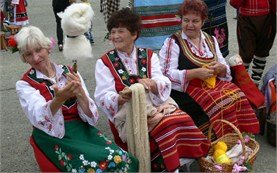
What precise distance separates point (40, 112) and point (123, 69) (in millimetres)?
678

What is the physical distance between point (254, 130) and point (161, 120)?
909 mm

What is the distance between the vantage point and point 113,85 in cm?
282

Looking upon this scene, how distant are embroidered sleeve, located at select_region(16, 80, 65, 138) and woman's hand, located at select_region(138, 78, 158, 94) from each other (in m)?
0.58

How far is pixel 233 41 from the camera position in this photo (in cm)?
723

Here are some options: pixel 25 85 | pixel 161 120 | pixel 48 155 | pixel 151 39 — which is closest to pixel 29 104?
pixel 25 85

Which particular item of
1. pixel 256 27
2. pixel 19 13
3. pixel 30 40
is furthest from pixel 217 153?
pixel 19 13

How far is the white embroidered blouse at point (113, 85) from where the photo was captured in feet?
9.16

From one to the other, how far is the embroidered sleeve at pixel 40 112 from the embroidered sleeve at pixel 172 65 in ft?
3.34

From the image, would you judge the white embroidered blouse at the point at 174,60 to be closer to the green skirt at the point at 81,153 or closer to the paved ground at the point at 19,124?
the paved ground at the point at 19,124

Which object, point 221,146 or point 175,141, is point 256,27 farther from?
point 175,141

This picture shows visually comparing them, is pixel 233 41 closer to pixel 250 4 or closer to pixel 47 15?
pixel 250 4

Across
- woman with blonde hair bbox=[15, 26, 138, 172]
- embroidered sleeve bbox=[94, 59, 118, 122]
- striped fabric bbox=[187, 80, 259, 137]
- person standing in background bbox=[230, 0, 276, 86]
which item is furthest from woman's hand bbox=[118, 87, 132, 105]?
person standing in background bbox=[230, 0, 276, 86]

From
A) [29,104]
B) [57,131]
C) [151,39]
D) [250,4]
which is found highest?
[250,4]

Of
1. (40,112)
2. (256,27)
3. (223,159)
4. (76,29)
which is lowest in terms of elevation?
(223,159)
